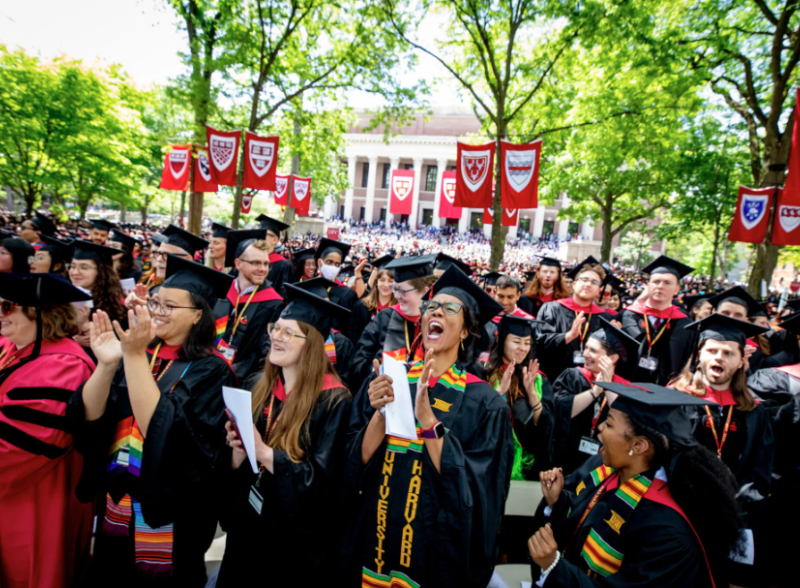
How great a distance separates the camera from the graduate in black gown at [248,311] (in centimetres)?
441

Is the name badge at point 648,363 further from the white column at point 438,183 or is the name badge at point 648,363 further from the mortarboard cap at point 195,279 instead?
the white column at point 438,183

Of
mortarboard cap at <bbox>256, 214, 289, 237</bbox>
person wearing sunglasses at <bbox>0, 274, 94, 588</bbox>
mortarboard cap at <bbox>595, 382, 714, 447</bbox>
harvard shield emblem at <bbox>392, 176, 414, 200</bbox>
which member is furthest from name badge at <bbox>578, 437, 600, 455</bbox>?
harvard shield emblem at <bbox>392, 176, 414, 200</bbox>

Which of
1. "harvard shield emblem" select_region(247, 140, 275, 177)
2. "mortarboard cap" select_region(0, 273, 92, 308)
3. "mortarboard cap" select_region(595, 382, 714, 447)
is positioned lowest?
"mortarboard cap" select_region(595, 382, 714, 447)

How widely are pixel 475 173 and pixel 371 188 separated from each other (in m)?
55.8

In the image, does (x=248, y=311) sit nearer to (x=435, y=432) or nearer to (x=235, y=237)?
(x=235, y=237)

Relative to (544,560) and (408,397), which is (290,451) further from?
(544,560)

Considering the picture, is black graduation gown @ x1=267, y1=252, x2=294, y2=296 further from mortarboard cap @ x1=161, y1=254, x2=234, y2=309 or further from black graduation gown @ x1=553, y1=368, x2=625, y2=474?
black graduation gown @ x1=553, y1=368, x2=625, y2=474

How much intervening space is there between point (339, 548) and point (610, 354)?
2.64 m

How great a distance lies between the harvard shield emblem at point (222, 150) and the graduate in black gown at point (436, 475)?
9.25 m

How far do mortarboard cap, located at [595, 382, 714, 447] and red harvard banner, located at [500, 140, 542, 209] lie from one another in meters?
7.40

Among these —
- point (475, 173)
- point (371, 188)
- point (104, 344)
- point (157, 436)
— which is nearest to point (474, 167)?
point (475, 173)

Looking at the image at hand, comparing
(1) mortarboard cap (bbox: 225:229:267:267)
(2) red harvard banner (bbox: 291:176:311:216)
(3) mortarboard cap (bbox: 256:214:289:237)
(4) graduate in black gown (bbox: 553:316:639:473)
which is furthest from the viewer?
(2) red harvard banner (bbox: 291:176:311:216)

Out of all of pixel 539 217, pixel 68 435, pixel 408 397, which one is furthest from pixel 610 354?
pixel 539 217

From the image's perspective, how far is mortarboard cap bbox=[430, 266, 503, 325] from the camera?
2543 millimetres
